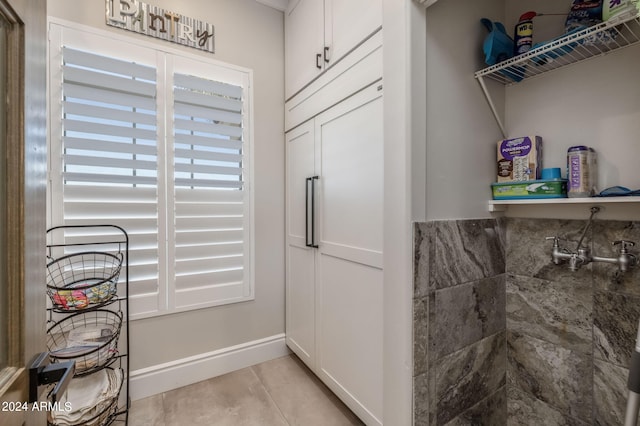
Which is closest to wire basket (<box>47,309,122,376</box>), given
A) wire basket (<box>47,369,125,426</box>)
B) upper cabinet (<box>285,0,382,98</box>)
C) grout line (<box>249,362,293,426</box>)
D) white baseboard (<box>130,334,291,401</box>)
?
wire basket (<box>47,369,125,426</box>)

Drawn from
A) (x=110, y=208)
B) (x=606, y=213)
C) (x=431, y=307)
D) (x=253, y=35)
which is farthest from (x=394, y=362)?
(x=253, y=35)

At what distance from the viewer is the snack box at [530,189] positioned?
1.18m

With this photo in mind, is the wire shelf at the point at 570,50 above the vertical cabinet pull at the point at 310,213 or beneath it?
above

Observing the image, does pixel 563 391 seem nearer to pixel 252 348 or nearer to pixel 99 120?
pixel 252 348

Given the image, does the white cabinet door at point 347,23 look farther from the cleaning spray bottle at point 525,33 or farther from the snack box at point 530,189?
the snack box at point 530,189

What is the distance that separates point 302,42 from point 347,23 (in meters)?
0.58

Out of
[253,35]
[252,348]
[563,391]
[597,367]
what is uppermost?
[253,35]

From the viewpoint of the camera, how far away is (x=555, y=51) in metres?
1.12

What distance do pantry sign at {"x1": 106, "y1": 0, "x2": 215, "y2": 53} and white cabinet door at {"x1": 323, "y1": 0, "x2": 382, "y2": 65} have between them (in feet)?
2.80

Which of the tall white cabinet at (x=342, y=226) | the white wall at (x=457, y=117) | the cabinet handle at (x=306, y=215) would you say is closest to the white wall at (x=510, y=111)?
the white wall at (x=457, y=117)

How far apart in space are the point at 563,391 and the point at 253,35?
2709 millimetres

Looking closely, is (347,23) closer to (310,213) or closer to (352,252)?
(310,213)

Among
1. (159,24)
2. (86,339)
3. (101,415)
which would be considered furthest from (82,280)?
(159,24)

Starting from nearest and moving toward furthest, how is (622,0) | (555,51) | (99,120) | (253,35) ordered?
(622,0)
(555,51)
(99,120)
(253,35)
